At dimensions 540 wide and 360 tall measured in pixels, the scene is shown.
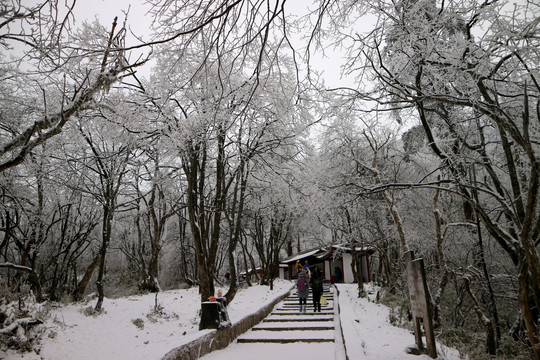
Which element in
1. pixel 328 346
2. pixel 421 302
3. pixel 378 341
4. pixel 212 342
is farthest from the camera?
pixel 378 341

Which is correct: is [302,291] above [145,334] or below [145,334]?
above

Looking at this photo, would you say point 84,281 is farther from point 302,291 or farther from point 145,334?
point 302,291

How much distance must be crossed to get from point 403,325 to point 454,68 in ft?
30.0

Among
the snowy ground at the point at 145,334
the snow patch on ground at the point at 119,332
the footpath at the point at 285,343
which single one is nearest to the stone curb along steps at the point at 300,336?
the footpath at the point at 285,343

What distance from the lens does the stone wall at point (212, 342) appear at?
501 cm

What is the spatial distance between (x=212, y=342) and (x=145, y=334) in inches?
164

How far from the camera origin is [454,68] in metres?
4.29

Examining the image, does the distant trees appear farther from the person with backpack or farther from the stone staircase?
the person with backpack

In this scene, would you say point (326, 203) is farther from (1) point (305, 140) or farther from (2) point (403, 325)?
(2) point (403, 325)

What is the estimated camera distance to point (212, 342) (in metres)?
6.26

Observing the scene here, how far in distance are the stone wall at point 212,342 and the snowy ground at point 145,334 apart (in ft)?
0.42

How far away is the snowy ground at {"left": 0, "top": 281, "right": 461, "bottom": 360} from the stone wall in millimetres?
128

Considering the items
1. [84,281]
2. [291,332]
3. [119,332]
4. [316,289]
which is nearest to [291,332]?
[291,332]

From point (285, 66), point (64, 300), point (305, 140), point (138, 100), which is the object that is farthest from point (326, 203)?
point (64, 300)
